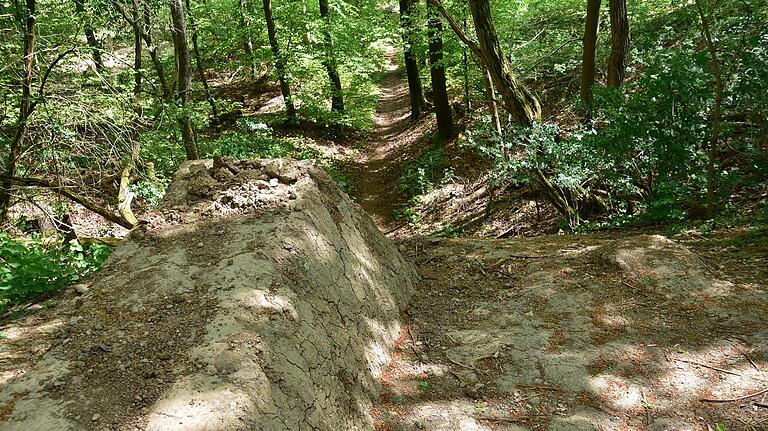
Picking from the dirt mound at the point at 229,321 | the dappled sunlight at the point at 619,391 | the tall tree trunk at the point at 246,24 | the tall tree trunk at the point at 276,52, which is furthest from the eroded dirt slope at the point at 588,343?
the tall tree trunk at the point at 246,24

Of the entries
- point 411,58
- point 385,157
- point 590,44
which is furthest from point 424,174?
point 411,58

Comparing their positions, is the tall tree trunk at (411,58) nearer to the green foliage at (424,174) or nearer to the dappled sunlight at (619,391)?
the green foliage at (424,174)

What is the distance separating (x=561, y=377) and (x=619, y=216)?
438 centimetres

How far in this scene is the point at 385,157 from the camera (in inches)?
682

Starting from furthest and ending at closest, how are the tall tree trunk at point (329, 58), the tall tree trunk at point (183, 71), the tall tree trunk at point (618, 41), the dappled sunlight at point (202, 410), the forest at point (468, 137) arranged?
1. the tall tree trunk at point (329, 58)
2. the tall tree trunk at point (183, 71)
3. the tall tree trunk at point (618, 41)
4. the forest at point (468, 137)
5. the dappled sunlight at point (202, 410)

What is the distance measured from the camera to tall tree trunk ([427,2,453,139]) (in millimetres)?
13613

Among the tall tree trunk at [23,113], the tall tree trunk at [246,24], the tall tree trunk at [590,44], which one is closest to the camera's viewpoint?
the tall tree trunk at [23,113]

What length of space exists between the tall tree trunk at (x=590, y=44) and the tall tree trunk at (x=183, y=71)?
7.69 metres

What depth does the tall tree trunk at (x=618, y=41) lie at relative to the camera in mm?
9164

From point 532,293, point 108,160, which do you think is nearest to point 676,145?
point 532,293

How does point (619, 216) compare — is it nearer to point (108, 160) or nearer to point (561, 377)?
point (561, 377)

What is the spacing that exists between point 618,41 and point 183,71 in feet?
27.6

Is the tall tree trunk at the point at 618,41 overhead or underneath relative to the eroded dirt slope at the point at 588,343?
overhead

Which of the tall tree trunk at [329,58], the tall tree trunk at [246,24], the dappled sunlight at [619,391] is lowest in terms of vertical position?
the dappled sunlight at [619,391]
